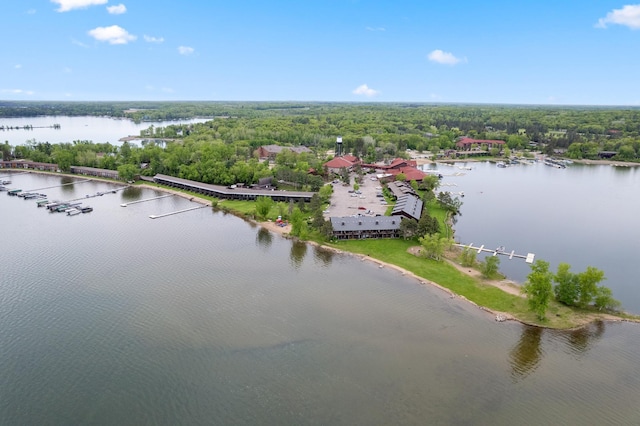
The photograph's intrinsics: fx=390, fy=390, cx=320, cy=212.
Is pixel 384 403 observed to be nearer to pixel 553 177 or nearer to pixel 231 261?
pixel 231 261

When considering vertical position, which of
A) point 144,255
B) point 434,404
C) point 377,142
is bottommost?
point 434,404

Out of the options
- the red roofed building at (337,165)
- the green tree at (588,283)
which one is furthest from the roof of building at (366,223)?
the red roofed building at (337,165)

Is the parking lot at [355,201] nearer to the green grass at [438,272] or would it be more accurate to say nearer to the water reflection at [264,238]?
the water reflection at [264,238]

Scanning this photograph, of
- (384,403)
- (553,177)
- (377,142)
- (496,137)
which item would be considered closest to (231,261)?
(384,403)

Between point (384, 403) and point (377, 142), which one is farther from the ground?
point (377, 142)

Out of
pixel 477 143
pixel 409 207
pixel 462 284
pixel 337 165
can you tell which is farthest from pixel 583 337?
pixel 477 143

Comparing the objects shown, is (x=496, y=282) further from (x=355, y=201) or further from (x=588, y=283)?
(x=355, y=201)
